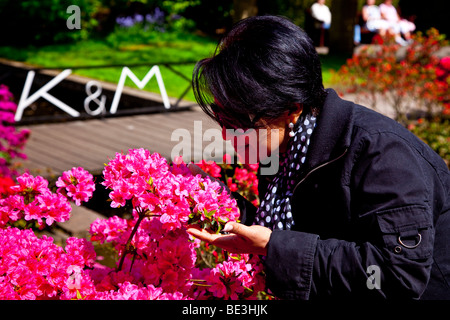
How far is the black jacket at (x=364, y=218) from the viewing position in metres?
1.56

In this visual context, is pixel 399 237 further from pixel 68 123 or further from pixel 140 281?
pixel 68 123

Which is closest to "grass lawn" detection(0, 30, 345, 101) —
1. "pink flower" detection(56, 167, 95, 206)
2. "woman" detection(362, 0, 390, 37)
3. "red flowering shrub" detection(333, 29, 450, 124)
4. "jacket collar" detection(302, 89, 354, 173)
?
"woman" detection(362, 0, 390, 37)

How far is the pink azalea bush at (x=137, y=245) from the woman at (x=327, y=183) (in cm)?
14

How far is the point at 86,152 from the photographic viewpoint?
654 centimetres

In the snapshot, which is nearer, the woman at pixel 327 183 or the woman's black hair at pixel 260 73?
the woman at pixel 327 183

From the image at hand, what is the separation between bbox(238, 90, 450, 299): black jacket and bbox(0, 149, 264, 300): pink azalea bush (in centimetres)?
27

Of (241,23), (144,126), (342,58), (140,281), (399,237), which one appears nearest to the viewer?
(399,237)

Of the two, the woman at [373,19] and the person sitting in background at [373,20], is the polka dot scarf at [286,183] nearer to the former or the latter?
the person sitting in background at [373,20]

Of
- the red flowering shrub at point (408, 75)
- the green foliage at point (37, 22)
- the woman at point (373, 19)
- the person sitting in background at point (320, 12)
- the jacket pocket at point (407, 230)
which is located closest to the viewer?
the jacket pocket at point (407, 230)

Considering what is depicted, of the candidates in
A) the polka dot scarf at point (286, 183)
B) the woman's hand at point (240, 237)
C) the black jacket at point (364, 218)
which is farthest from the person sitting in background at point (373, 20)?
the woman's hand at point (240, 237)

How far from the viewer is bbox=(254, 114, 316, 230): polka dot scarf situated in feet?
6.09

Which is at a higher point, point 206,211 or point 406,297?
point 206,211

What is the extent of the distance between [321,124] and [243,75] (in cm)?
30
